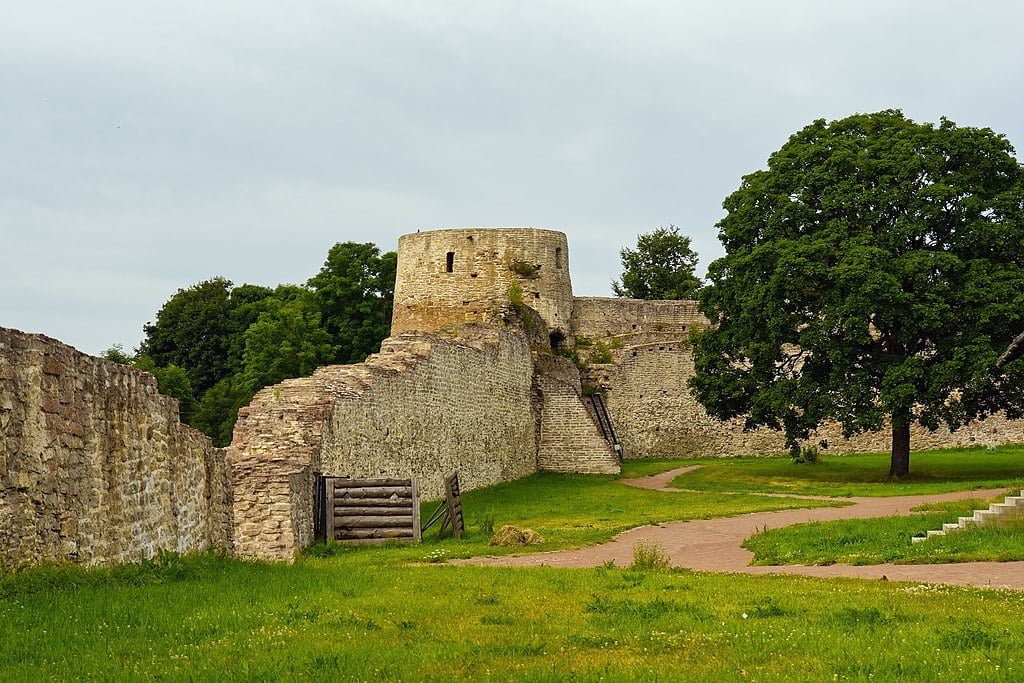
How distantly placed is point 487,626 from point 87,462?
418 centimetres

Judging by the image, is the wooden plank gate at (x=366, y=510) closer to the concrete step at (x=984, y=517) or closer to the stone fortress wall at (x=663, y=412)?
the concrete step at (x=984, y=517)

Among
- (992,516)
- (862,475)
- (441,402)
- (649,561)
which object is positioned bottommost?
(862,475)

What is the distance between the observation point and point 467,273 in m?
45.3

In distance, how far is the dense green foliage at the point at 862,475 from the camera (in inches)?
1150

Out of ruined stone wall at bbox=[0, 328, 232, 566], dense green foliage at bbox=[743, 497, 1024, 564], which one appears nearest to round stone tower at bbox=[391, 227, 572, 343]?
dense green foliage at bbox=[743, 497, 1024, 564]

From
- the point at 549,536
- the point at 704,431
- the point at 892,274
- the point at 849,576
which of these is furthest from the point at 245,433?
the point at 704,431

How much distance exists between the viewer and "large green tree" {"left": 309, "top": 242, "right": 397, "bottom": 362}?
55.1 meters

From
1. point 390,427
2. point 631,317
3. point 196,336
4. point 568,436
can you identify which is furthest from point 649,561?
point 196,336

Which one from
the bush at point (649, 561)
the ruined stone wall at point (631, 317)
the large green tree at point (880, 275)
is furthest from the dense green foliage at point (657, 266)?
the bush at point (649, 561)

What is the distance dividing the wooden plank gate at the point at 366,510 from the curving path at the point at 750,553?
9.22 ft

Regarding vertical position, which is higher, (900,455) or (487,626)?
(900,455)

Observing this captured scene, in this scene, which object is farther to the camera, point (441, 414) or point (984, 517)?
point (441, 414)

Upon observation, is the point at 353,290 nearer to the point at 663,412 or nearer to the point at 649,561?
the point at 663,412

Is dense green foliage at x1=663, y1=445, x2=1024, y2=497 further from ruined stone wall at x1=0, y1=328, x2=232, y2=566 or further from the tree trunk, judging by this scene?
ruined stone wall at x1=0, y1=328, x2=232, y2=566
